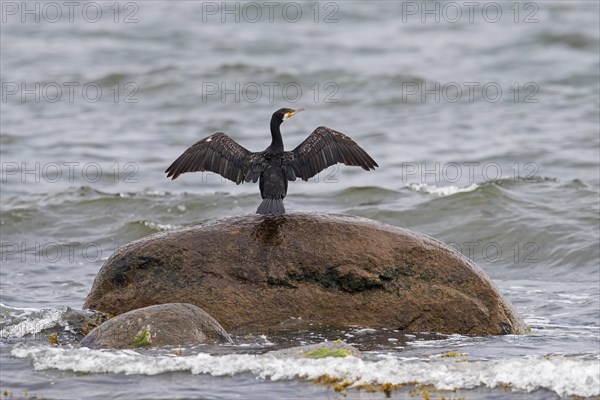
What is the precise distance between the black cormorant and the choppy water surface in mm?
1580

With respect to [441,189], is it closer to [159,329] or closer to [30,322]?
[30,322]

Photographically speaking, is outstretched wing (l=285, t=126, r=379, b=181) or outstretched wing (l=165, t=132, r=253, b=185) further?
outstretched wing (l=165, t=132, r=253, b=185)

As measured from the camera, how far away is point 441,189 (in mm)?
14992

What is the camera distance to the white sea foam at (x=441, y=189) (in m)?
14.8

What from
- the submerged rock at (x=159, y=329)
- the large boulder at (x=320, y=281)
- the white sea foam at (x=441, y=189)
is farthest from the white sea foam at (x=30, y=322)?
the white sea foam at (x=441, y=189)

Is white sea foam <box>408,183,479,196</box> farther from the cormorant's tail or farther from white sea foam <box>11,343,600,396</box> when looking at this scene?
white sea foam <box>11,343,600,396</box>

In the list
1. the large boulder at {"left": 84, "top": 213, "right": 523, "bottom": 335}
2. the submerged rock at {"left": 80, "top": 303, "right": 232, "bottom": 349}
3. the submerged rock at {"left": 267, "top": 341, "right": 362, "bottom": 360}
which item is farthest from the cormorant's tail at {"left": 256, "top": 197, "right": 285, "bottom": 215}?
the submerged rock at {"left": 267, "top": 341, "right": 362, "bottom": 360}

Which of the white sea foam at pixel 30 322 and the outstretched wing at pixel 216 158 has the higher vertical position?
the outstretched wing at pixel 216 158

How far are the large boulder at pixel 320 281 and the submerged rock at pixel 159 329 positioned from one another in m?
0.62

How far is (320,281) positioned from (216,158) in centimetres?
164

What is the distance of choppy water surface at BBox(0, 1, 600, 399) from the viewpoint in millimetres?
6840

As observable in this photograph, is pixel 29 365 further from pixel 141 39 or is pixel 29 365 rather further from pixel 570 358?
pixel 141 39

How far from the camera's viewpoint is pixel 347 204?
14.7 meters

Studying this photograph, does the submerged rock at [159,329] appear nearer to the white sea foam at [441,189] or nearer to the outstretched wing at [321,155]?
the outstretched wing at [321,155]
